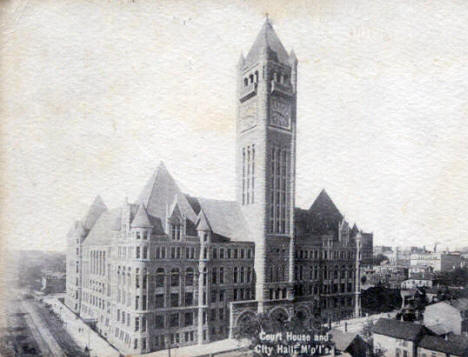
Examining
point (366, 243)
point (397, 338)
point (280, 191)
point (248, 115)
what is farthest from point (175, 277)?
point (366, 243)

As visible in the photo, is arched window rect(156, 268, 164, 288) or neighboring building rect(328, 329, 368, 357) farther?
arched window rect(156, 268, 164, 288)

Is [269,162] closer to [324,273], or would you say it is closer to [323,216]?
[323,216]

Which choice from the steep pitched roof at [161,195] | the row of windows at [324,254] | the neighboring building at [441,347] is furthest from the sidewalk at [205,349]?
the neighboring building at [441,347]

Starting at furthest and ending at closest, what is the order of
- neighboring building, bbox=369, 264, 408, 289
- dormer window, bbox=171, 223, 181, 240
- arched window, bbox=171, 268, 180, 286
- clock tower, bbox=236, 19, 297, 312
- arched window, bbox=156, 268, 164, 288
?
neighboring building, bbox=369, 264, 408, 289, clock tower, bbox=236, 19, 297, 312, dormer window, bbox=171, 223, 181, 240, arched window, bbox=171, 268, 180, 286, arched window, bbox=156, 268, 164, 288

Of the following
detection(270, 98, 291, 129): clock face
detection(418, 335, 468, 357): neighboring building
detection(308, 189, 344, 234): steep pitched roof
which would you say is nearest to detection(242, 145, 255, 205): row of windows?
detection(270, 98, 291, 129): clock face

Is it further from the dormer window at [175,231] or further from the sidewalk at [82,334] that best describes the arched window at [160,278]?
the sidewalk at [82,334]

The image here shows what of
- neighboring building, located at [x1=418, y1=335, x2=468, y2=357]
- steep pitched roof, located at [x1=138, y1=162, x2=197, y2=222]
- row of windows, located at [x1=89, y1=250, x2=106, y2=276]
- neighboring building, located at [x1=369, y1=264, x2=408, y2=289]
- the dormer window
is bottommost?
neighboring building, located at [x1=369, y1=264, x2=408, y2=289]

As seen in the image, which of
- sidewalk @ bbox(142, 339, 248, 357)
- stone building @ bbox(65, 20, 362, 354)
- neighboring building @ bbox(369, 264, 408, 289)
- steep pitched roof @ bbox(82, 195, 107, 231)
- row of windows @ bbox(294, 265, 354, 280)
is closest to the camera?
steep pitched roof @ bbox(82, 195, 107, 231)

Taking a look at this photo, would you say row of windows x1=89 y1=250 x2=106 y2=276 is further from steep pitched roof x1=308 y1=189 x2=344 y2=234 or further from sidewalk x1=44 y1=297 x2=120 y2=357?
steep pitched roof x1=308 y1=189 x2=344 y2=234
